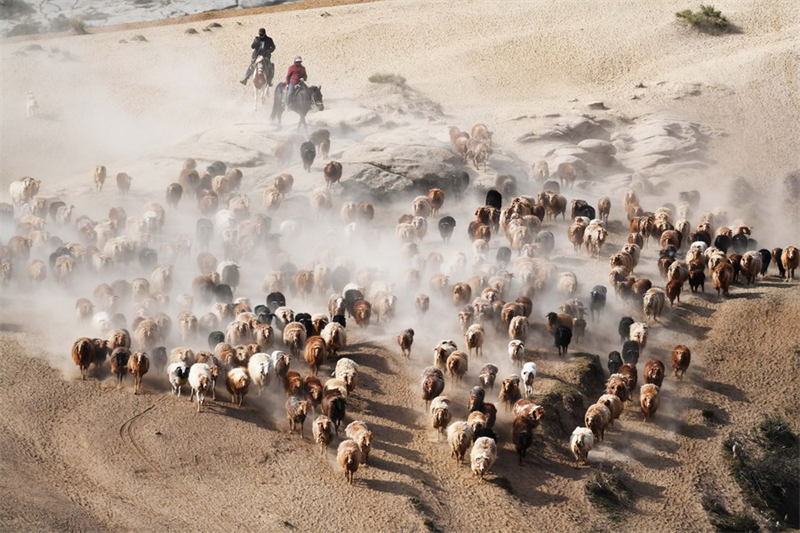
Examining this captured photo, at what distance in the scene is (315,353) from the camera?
25656 mm

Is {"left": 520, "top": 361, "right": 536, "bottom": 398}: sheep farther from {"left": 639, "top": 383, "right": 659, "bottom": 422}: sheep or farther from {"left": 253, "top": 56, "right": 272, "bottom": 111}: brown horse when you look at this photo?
{"left": 253, "top": 56, "right": 272, "bottom": 111}: brown horse

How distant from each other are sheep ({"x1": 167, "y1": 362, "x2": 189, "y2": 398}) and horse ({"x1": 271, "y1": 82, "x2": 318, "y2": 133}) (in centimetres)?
1829

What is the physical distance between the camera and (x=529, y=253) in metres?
32.1

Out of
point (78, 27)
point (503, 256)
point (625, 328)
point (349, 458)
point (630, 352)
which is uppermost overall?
point (78, 27)

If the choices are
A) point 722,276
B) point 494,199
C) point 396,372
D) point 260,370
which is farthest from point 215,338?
point 722,276

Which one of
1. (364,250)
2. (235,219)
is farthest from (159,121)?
(364,250)

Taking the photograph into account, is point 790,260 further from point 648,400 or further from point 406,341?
point 406,341

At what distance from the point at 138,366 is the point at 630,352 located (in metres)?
11.8

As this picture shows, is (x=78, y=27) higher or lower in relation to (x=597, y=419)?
higher

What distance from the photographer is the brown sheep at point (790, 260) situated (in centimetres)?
3128

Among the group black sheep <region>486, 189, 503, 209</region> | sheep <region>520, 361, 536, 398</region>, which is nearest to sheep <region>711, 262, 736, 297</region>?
sheep <region>520, 361, 536, 398</region>

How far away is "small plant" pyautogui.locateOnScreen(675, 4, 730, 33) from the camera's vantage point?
51.4 m

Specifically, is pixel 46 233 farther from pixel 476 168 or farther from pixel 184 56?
pixel 184 56

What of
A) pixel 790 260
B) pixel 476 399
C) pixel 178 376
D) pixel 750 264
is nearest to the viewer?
pixel 476 399
